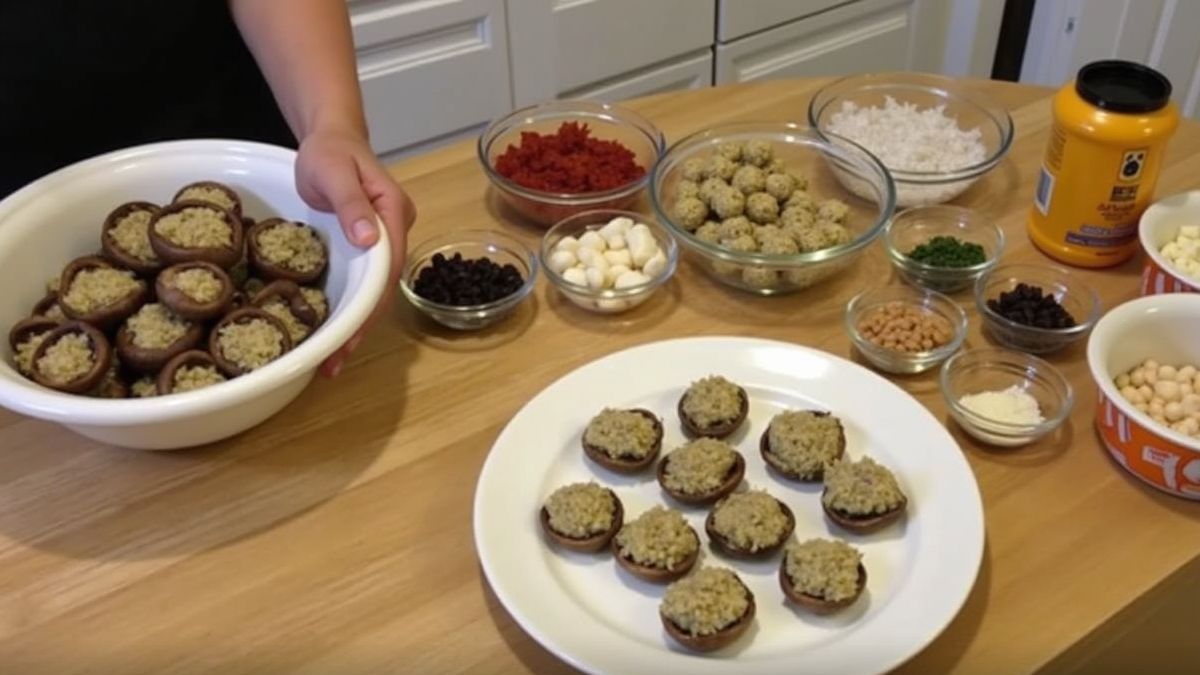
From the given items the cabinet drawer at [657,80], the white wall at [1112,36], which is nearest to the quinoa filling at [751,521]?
the cabinet drawer at [657,80]

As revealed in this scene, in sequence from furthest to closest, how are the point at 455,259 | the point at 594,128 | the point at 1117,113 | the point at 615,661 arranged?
1. the point at 594,128
2. the point at 455,259
3. the point at 1117,113
4. the point at 615,661

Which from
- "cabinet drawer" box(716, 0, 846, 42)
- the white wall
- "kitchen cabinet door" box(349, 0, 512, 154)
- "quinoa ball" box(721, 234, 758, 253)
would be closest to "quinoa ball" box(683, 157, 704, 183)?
"quinoa ball" box(721, 234, 758, 253)

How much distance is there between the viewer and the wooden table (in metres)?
0.82

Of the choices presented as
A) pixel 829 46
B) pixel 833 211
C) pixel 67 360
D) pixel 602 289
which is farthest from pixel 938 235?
pixel 829 46

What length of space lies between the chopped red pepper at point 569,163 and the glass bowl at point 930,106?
23 cm

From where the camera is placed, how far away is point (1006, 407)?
0.96m

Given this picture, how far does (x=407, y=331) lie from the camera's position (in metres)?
1.09

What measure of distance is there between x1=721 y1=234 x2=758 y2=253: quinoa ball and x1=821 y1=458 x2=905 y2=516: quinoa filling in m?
0.29

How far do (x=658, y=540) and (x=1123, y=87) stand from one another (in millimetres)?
623

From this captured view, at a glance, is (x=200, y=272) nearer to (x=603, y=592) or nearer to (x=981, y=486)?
(x=603, y=592)

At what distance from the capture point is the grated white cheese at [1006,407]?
0.95m

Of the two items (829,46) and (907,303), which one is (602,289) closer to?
(907,303)

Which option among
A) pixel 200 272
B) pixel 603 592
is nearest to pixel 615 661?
pixel 603 592

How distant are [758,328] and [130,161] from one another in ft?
2.04
